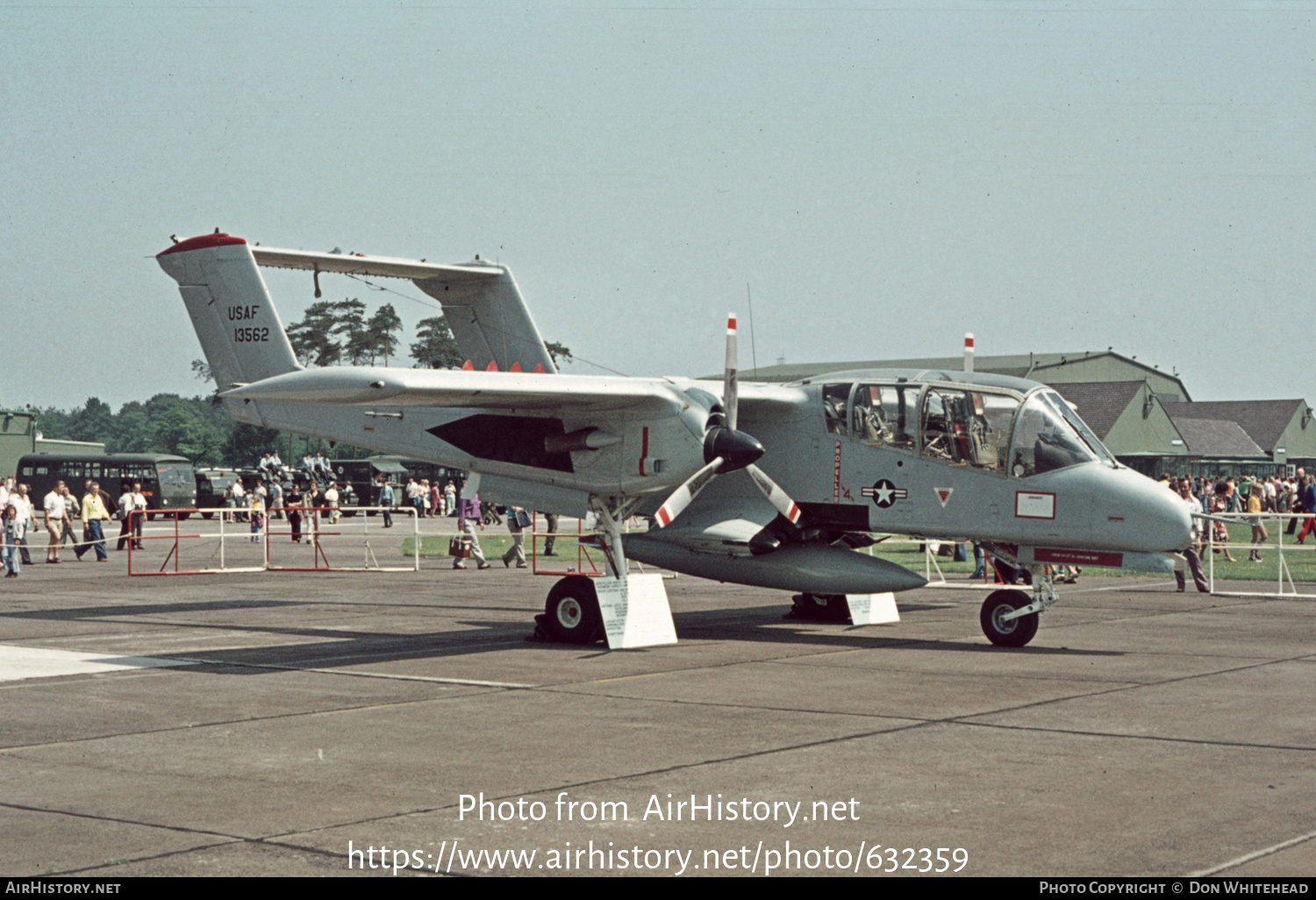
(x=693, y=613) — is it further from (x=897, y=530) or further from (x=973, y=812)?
(x=973, y=812)

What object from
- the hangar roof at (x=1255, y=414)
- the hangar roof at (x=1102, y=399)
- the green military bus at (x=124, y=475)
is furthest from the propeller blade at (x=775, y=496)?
the hangar roof at (x=1255, y=414)

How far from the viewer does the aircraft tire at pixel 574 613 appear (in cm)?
1528

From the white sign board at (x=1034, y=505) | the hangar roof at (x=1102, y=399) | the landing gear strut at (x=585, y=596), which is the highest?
the hangar roof at (x=1102, y=399)

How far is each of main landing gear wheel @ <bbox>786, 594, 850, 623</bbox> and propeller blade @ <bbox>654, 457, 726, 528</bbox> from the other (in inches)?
130

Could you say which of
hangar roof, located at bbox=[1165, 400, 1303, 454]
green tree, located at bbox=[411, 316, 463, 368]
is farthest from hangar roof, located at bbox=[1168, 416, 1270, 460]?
green tree, located at bbox=[411, 316, 463, 368]

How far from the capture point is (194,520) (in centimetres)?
5822

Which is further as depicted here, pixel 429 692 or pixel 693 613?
pixel 693 613

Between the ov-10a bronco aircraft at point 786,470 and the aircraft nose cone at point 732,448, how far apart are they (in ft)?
0.07

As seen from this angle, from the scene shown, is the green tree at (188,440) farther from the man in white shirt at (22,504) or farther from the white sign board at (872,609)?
the white sign board at (872,609)

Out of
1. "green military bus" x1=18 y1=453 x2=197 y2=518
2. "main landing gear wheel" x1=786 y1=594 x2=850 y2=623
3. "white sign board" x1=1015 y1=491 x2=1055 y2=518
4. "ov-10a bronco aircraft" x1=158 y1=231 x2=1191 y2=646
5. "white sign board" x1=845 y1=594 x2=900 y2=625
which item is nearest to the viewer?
"ov-10a bronco aircraft" x1=158 y1=231 x2=1191 y2=646

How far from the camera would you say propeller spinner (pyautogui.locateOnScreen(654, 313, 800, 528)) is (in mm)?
14648

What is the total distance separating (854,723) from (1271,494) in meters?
41.6

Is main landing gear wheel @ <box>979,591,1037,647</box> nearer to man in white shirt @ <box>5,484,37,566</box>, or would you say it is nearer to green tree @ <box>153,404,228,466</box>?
man in white shirt @ <box>5,484,37,566</box>

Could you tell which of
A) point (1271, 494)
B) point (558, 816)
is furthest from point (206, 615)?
point (1271, 494)
